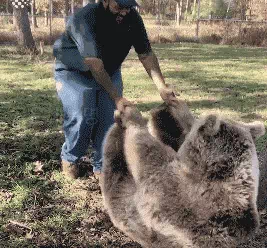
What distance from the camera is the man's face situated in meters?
3.76

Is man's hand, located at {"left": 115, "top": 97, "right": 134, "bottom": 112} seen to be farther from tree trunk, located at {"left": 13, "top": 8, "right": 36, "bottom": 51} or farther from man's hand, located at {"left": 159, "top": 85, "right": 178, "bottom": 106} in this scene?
tree trunk, located at {"left": 13, "top": 8, "right": 36, "bottom": 51}

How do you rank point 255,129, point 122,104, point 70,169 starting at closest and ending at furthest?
point 255,129 → point 122,104 → point 70,169

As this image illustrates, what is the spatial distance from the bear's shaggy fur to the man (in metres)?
0.79

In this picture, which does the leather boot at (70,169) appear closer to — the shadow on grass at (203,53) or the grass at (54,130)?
the grass at (54,130)

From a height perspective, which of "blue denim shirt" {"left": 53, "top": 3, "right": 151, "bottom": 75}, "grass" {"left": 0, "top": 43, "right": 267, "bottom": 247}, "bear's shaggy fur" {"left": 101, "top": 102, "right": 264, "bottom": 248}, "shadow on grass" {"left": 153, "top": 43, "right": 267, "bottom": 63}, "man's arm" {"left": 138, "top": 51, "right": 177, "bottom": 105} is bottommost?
"shadow on grass" {"left": 153, "top": 43, "right": 267, "bottom": 63}

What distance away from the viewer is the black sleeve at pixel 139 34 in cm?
418

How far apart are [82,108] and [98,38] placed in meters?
0.75

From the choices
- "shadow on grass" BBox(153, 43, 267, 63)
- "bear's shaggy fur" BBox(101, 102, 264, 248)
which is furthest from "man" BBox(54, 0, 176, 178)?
"shadow on grass" BBox(153, 43, 267, 63)

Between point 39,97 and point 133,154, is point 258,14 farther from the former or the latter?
point 133,154

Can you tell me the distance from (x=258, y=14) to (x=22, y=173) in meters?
26.8

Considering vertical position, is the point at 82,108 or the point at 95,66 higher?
the point at 95,66

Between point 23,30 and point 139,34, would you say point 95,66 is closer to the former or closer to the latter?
point 139,34

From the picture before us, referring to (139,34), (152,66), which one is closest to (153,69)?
(152,66)

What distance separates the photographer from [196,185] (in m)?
2.84
